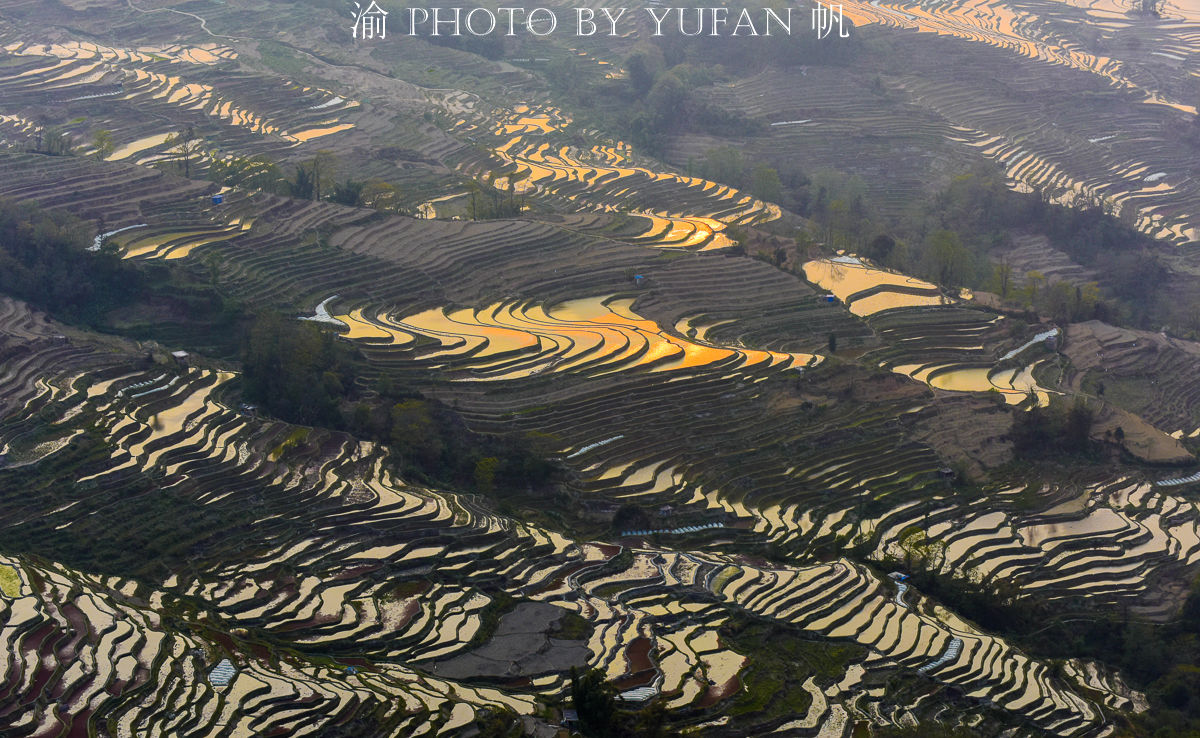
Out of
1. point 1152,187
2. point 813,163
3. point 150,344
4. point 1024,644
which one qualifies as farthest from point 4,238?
point 1152,187

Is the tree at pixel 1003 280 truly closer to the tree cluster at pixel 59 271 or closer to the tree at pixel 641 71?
the tree at pixel 641 71

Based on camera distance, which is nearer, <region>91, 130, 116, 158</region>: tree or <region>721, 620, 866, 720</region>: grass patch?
<region>721, 620, 866, 720</region>: grass patch

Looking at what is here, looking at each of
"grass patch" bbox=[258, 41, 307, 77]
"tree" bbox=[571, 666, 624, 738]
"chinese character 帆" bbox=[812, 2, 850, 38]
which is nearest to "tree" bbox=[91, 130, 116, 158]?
"grass patch" bbox=[258, 41, 307, 77]

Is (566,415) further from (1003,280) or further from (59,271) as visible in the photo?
(1003,280)

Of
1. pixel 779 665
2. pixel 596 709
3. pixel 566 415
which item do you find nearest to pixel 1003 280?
pixel 566 415

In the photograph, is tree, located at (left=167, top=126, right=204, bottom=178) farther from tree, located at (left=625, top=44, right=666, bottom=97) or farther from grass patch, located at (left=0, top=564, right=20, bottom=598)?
grass patch, located at (left=0, top=564, right=20, bottom=598)

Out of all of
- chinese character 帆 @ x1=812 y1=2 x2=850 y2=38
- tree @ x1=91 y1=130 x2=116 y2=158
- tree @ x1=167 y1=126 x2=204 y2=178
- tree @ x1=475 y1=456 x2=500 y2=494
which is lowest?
tree @ x1=475 y1=456 x2=500 y2=494
